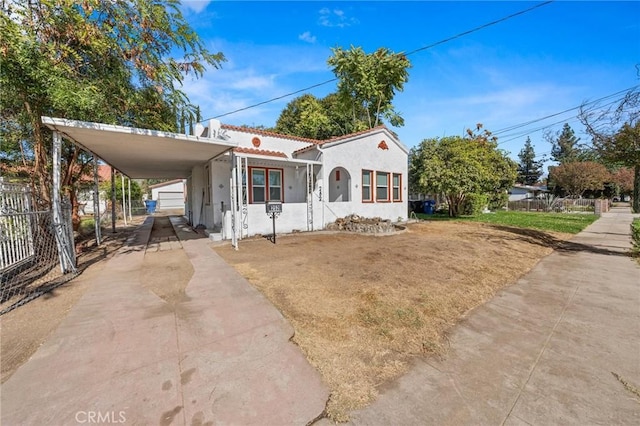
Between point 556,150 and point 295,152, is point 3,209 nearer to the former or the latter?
point 295,152

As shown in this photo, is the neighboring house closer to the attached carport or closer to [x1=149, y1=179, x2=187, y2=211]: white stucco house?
Result: the attached carport

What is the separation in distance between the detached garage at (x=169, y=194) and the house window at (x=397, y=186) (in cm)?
2852

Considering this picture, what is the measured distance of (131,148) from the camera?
24.4 ft

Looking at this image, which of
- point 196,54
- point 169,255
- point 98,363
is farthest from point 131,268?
point 196,54

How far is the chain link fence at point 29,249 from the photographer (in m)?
4.79

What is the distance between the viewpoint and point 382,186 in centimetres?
1427

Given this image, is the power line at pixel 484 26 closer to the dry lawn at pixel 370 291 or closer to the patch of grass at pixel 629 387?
the dry lawn at pixel 370 291

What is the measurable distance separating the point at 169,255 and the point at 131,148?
3.23 metres

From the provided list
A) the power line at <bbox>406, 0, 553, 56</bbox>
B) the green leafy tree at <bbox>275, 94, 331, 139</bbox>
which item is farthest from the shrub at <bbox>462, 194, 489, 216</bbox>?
the green leafy tree at <bbox>275, 94, 331, 139</bbox>

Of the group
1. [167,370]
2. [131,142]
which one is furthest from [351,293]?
[131,142]

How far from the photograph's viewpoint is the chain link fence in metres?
4.79

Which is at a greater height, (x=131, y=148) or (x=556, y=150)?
(x=556, y=150)

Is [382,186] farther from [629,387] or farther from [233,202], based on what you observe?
[629,387]

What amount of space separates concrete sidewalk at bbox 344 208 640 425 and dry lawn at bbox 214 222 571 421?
0.22m
